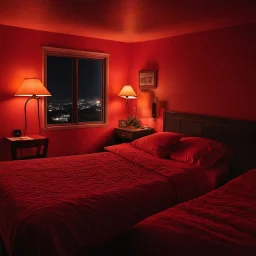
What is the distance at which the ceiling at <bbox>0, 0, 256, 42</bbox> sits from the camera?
112 inches

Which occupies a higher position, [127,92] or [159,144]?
[127,92]

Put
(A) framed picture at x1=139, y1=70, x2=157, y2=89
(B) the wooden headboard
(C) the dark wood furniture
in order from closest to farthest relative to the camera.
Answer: (B) the wooden headboard → (C) the dark wood furniture → (A) framed picture at x1=139, y1=70, x2=157, y2=89

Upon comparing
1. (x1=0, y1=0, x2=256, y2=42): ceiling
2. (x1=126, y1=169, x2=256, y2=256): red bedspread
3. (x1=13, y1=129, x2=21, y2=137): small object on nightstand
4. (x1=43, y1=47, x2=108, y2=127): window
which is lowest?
(x1=126, y1=169, x2=256, y2=256): red bedspread

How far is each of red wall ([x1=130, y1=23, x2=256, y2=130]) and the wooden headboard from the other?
0.12 m

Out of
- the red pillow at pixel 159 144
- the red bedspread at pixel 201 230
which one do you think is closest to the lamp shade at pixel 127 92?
the red pillow at pixel 159 144

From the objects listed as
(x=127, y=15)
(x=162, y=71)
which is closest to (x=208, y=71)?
(x=162, y=71)

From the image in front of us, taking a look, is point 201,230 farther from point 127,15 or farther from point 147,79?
point 147,79

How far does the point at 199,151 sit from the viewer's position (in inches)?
132

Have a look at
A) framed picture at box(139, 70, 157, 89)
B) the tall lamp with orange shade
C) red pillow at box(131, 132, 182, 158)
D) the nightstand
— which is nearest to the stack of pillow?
red pillow at box(131, 132, 182, 158)

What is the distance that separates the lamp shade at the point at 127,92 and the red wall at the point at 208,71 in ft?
1.32

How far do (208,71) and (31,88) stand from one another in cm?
241

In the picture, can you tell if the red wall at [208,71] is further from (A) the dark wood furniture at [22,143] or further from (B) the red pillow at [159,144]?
(A) the dark wood furniture at [22,143]

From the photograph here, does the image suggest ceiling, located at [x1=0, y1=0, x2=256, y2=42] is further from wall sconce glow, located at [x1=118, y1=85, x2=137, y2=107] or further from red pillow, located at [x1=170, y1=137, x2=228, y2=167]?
red pillow, located at [x1=170, y1=137, x2=228, y2=167]

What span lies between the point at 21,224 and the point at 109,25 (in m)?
2.79
